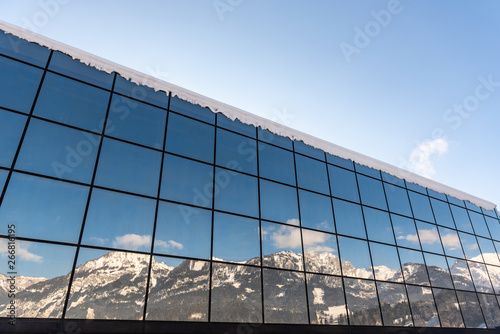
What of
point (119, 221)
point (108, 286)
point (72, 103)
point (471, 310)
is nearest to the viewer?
point (108, 286)

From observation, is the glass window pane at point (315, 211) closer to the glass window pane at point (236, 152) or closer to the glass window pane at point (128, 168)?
the glass window pane at point (236, 152)

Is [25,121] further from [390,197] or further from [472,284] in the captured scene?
[472,284]

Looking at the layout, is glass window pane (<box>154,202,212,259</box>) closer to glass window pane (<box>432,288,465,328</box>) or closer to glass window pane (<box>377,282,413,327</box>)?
glass window pane (<box>377,282,413,327</box>)

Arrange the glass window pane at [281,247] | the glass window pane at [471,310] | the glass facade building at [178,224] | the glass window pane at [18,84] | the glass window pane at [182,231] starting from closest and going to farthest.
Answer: the glass facade building at [178,224]
the glass window pane at [18,84]
the glass window pane at [182,231]
the glass window pane at [281,247]
the glass window pane at [471,310]

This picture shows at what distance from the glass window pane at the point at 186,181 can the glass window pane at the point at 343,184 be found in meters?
8.26

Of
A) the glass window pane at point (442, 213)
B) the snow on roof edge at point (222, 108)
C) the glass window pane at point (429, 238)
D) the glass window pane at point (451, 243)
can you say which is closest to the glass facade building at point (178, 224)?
the snow on roof edge at point (222, 108)

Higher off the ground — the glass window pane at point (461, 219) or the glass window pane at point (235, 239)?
the glass window pane at point (461, 219)

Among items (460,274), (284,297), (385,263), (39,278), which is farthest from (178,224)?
(460,274)

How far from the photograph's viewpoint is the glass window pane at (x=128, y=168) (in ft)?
37.8

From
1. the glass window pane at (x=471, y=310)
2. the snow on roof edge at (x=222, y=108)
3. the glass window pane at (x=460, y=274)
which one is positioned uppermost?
the snow on roof edge at (x=222, y=108)

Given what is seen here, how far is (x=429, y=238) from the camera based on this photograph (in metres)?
20.9

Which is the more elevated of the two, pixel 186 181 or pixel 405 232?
pixel 186 181

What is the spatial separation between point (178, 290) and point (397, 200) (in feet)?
53.5

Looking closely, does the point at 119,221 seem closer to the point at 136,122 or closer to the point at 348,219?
the point at 136,122
